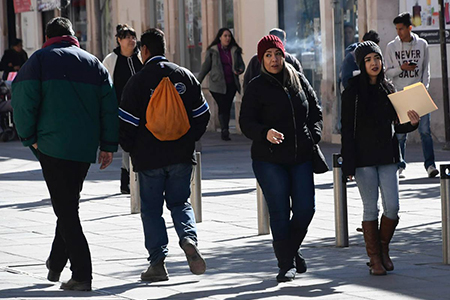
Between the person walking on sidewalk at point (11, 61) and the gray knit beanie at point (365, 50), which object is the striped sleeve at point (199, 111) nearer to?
the gray knit beanie at point (365, 50)

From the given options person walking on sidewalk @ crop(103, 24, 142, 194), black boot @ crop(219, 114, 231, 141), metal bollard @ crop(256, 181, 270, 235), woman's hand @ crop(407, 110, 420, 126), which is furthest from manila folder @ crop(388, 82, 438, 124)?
black boot @ crop(219, 114, 231, 141)

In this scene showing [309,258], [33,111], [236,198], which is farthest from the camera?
[236,198]

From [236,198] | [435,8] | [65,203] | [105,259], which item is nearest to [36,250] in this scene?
[105,259]

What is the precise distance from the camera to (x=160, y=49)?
8.02 metres

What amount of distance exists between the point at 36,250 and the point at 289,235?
252cm

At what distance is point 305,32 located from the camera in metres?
21.1

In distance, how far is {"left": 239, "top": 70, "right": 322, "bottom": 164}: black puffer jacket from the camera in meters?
7.73

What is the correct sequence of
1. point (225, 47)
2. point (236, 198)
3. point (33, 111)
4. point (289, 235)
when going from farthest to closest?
1. point (225, 47)
2. point (236, 198)
3. point (289, 235)
4. point (33, 111)

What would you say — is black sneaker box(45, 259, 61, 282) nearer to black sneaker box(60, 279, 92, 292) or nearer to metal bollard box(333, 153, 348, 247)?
black sneaker box(60, 279, 92, 292)

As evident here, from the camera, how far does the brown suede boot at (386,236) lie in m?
7.95

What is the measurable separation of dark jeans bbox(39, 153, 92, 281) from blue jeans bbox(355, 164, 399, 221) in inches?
76.7

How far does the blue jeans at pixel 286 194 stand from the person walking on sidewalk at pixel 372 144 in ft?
1.05

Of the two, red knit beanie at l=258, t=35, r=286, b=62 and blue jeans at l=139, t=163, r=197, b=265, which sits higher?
red knit beanie at l=258, t=35, r=286, b=62

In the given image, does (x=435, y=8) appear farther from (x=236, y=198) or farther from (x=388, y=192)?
(x=388, y=192)
